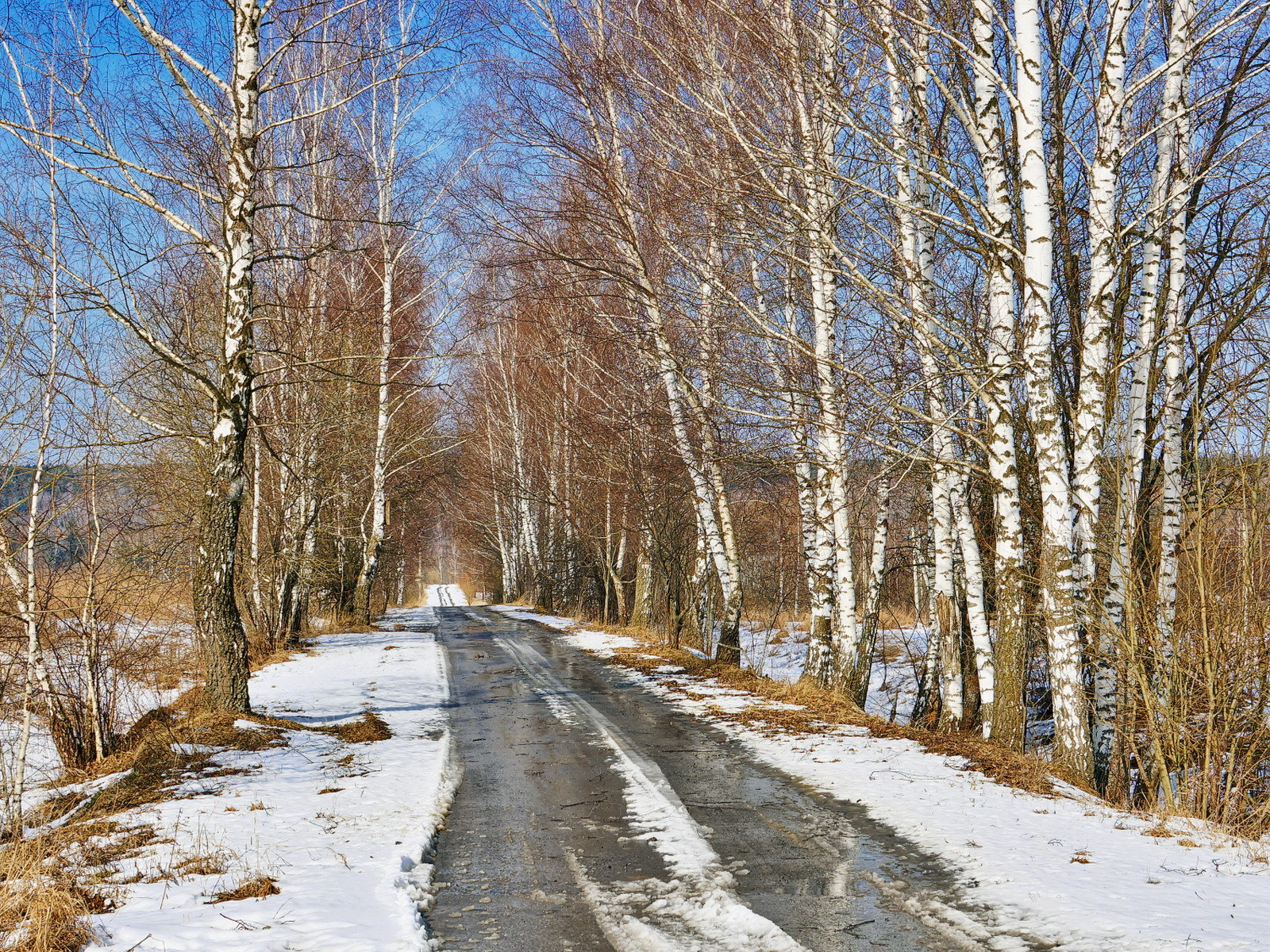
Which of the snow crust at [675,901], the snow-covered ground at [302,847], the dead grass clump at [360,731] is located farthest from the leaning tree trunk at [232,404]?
the snow crust at [675,901]

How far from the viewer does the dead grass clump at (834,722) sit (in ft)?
22.7

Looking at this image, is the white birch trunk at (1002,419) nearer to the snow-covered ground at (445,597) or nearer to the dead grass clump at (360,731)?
the dead grass clump at (360,731)

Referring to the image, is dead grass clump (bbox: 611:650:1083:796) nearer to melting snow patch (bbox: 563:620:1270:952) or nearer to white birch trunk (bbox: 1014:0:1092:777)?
melting snow patch (bbox: 563:620:1270:952)

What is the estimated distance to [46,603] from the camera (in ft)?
23.2

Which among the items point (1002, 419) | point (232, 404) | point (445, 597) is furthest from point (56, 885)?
point (445, 597)

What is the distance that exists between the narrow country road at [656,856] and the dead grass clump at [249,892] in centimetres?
85

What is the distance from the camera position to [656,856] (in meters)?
5.17

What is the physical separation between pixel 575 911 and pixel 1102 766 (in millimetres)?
6005

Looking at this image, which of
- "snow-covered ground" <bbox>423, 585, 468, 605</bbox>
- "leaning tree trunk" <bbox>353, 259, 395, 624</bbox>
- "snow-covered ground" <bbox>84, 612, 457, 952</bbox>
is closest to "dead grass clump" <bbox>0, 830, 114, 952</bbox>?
"snow-covered ground" <bbox>84, 612, 457, 952</bbox>

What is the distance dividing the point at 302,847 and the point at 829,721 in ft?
19.0

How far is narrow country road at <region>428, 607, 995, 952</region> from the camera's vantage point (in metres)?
4.09

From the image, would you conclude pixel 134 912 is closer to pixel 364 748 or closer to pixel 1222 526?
pixel 364 748

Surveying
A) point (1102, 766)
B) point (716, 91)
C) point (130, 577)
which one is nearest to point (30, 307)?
point (130, 577)

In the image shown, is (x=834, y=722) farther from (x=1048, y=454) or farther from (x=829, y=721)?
(x=1048, y=454)
